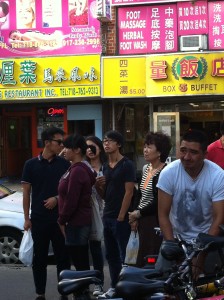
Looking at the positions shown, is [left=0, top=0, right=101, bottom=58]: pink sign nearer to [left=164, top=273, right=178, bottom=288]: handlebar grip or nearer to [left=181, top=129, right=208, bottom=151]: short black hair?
[left=181, top=129, right=208, bottom=151]: short black hair

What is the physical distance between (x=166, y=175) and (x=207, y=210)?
0.40 metres

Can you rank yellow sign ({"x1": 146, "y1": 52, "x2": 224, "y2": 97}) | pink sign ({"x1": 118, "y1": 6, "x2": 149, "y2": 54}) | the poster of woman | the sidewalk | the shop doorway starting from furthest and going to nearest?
the shop doorway
the sidewalk
the poster of woman
pink sign ({"x1": 118, "y1": 6, "x2": 149, "y2": 54})
yellow sign ({"x1": 146, "y1": 52, "x2": 224, "y2": 97})

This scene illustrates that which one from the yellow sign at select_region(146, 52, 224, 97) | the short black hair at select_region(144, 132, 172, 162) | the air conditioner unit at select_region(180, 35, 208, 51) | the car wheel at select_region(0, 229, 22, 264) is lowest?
the car wheel at select_region(0, 229, 22, 264)

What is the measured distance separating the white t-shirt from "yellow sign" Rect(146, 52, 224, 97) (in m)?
11.5

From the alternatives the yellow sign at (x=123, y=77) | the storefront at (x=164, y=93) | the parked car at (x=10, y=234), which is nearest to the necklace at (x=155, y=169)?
the parked car at (x=10, y=234)

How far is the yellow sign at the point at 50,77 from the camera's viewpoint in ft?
54.2

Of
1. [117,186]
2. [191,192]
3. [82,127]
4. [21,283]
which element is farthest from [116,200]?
[82,127]

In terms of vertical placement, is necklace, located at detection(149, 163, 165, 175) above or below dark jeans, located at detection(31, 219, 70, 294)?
above

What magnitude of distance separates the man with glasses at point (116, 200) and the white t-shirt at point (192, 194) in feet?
6.25

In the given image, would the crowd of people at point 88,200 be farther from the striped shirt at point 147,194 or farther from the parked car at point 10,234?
the parked car at point 10,234

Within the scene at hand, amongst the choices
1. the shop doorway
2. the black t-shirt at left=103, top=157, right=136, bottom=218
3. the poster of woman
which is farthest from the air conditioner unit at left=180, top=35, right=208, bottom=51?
the black t-shirt at left=103, top=157, right=136, bottom=218

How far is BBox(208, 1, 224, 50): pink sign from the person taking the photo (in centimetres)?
1630

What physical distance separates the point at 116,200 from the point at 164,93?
983 centimetres

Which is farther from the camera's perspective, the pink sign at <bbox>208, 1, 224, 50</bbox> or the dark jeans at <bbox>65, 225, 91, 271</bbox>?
the pink sign at <bbox>208, 1, 224, 50</bbox>
